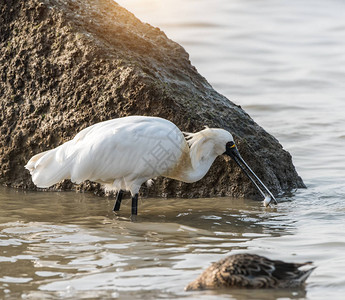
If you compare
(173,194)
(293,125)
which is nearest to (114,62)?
(173,194)

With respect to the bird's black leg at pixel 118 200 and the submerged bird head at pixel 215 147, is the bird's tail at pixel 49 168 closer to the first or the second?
the bird's black leg at pixel 118 200

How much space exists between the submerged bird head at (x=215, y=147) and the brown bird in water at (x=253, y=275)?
3.56 metres

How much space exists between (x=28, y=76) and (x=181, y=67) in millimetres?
2296

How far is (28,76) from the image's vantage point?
11727 millimetres

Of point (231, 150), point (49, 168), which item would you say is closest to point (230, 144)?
point (231, 150)

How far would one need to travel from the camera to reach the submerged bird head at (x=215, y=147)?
10725 millimetres

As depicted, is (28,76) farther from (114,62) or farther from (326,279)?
(326,279)

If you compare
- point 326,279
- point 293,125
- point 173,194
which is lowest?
point 326,279

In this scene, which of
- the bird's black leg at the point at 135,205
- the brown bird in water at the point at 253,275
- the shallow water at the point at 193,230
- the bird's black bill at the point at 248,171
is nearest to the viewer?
the brown bird in water at the point at 253,275

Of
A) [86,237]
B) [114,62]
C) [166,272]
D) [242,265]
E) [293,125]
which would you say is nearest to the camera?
[242,265]

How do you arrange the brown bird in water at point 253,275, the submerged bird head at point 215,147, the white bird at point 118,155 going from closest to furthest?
the brown bird in water at point 253,275, the white bird at point 118,155, the submerged bird head at point 215,147

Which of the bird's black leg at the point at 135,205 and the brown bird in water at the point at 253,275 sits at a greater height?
the bird's black leg at the point at 135,205

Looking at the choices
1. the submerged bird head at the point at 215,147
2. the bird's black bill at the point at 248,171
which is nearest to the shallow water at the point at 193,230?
the bird's black bill at the point at 248,171

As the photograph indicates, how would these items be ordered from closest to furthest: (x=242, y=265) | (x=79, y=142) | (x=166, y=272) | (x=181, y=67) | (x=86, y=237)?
(x=242, y=265), (x=166, y=272), (x=86, y=237), (x=79, y=142), (x=181, y=67)
